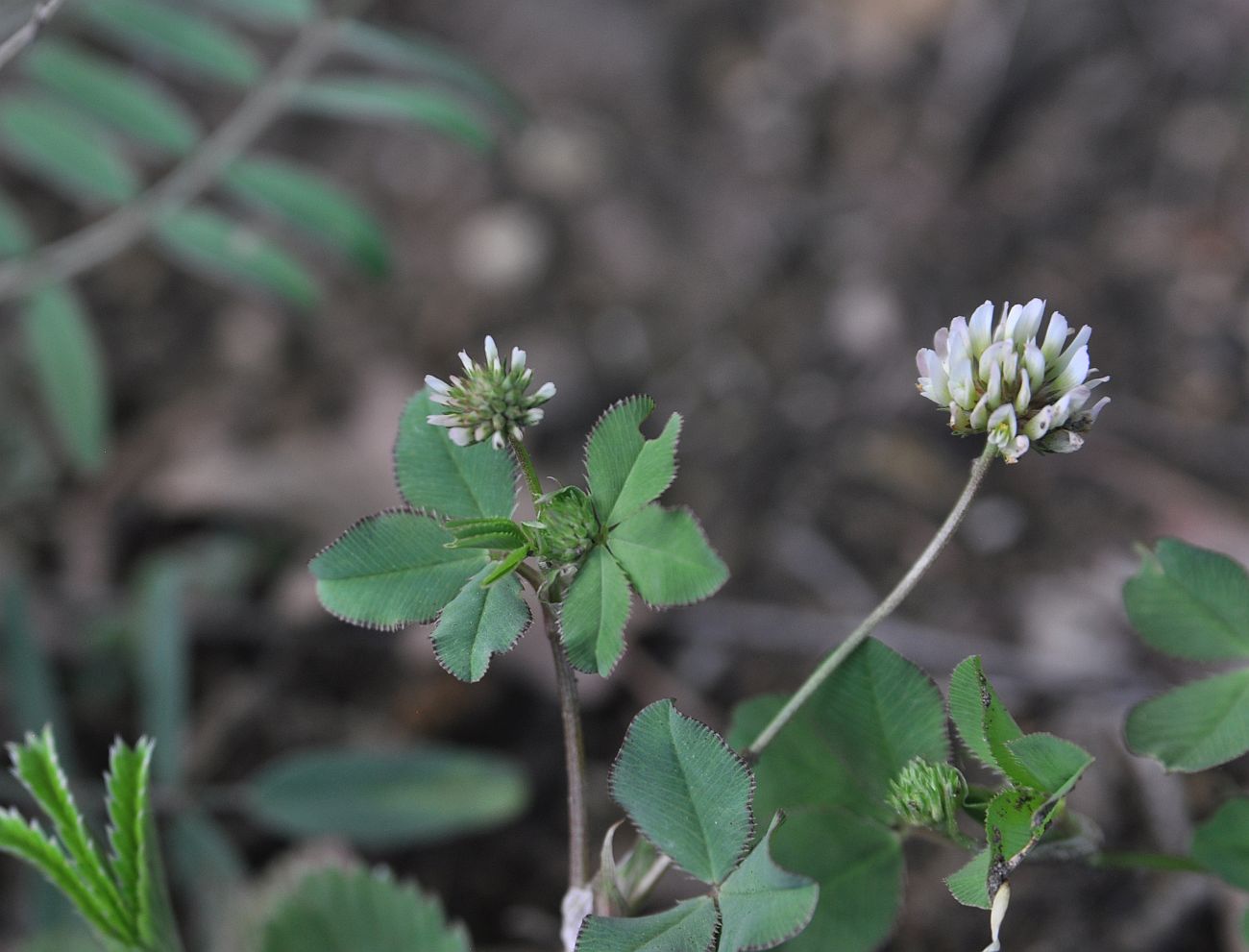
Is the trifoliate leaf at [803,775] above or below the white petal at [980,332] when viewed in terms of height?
below

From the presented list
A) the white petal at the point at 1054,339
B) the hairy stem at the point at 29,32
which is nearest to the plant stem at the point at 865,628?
the white petal at the point at 1054,339

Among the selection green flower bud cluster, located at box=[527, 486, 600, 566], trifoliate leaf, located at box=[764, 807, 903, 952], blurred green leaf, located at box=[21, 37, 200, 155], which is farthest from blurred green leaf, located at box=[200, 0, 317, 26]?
trifoliate leaf, located at box=[764, 807, 903, 952]

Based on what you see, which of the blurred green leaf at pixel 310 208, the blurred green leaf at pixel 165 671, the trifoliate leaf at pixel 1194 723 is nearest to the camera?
the trifoliate leaf at pixel 1194 723

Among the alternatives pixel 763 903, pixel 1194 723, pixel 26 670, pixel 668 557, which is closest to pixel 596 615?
pixel 668 557

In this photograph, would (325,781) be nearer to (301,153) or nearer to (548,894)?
(548,894)

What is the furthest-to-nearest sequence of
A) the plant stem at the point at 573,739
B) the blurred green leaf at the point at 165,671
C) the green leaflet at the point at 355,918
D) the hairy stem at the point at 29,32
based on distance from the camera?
the blurred green leaf at the point at 165,671 → the green leaflet at the point at 355,918 → the hairy stem at the point at 29,32 → the plant stem at the point at 573,739

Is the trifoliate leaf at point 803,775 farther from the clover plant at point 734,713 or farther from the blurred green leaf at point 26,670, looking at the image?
the blurred green leaf at point 26,670

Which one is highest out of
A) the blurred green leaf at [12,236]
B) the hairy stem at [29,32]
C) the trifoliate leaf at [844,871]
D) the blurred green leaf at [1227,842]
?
the blurred green leaf at [12,236]

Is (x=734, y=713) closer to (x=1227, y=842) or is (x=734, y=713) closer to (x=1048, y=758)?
(x=1048, y=758)

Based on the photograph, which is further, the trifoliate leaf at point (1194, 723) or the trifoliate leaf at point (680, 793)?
the trifoliate leaf at point (1194, 723)
